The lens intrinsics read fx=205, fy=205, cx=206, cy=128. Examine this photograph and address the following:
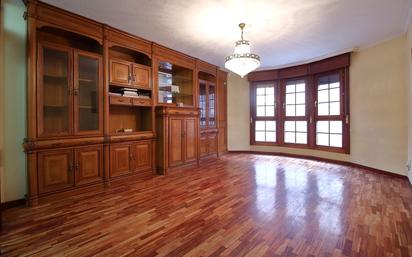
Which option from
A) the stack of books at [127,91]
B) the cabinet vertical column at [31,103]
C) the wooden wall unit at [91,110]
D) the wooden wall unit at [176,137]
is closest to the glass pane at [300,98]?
the wooden wall unit at [176,137]

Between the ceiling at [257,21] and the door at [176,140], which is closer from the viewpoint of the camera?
the ceiling at [257,21]

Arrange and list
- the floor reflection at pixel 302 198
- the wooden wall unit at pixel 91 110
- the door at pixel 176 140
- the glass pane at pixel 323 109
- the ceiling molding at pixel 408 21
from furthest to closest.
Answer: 1. the glass pane at pixel 323 109
2. the door at pixel 176 140
3. the ceiling molding at pixel 408 21
4. the wooden wall unit at pixel 91 110
5. the floor reflection at pixel 302 198

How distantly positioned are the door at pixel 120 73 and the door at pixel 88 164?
3.79 ft

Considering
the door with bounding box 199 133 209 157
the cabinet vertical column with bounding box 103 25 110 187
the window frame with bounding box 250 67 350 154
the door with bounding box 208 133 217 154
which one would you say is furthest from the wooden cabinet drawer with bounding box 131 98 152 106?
the window frame with bounding box 250 67 350 154

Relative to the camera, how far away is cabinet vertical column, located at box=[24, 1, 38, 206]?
258cm

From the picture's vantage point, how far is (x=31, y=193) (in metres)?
2.60

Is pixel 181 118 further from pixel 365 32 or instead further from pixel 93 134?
pixel 365 32

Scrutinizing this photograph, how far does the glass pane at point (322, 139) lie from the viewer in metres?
5.31

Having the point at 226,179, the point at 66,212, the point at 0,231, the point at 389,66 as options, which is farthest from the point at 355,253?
the point at 389,66

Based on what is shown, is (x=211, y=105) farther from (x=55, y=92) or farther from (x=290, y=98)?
(x=55, y=92)

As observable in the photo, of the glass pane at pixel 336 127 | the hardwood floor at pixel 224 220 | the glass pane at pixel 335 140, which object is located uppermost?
the glass pane at pixel 336 127

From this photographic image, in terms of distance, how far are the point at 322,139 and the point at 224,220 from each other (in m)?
4.35

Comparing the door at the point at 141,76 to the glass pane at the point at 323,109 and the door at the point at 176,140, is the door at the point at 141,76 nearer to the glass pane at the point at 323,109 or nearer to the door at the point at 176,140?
the door at the point at 176,140

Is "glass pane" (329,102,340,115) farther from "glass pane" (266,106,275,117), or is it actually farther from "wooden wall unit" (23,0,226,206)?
"wooden wall unit" (23,0,226,206)
